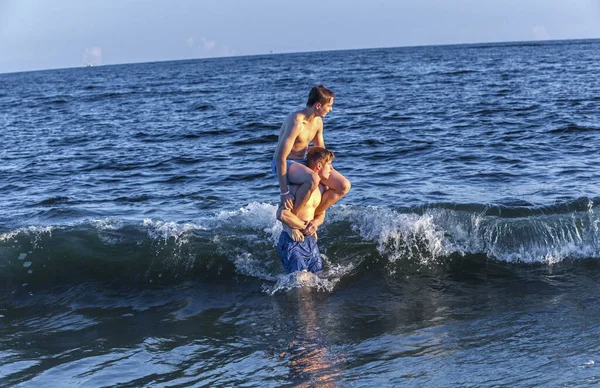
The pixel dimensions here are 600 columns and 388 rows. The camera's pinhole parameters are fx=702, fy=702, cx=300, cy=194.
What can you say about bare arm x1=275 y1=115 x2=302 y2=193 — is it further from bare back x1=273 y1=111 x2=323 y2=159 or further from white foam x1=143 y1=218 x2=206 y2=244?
white foam x1=143 y1=218 x2=206 y2=244

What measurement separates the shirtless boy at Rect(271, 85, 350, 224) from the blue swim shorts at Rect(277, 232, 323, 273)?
372mm

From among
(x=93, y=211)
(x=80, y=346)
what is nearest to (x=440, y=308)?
(x=80, y=346)

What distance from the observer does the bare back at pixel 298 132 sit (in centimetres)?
673

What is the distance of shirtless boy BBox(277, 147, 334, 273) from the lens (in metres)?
6.95

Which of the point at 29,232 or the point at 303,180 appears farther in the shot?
the point at 29,232

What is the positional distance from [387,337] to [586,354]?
5.47 ft

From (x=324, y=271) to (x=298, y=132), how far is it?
2.33 metres

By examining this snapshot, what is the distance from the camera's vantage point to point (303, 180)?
6.91 metres

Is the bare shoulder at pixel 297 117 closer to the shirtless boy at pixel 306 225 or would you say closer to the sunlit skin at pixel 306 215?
the shirtless boy at pixel 306 225

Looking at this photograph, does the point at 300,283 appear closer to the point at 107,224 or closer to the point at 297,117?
the point at 297,117

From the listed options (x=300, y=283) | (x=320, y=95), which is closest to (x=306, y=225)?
(x=300, y=283)

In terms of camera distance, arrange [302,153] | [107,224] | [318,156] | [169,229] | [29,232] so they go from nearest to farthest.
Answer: [318,156] → [302,153] → [169,229] → [29,232] → [107,224]

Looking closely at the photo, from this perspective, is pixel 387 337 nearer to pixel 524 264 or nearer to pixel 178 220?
pixel 524 264

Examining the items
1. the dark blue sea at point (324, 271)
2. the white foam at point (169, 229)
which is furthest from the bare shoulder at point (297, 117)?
the white foam at point (169, 229)
